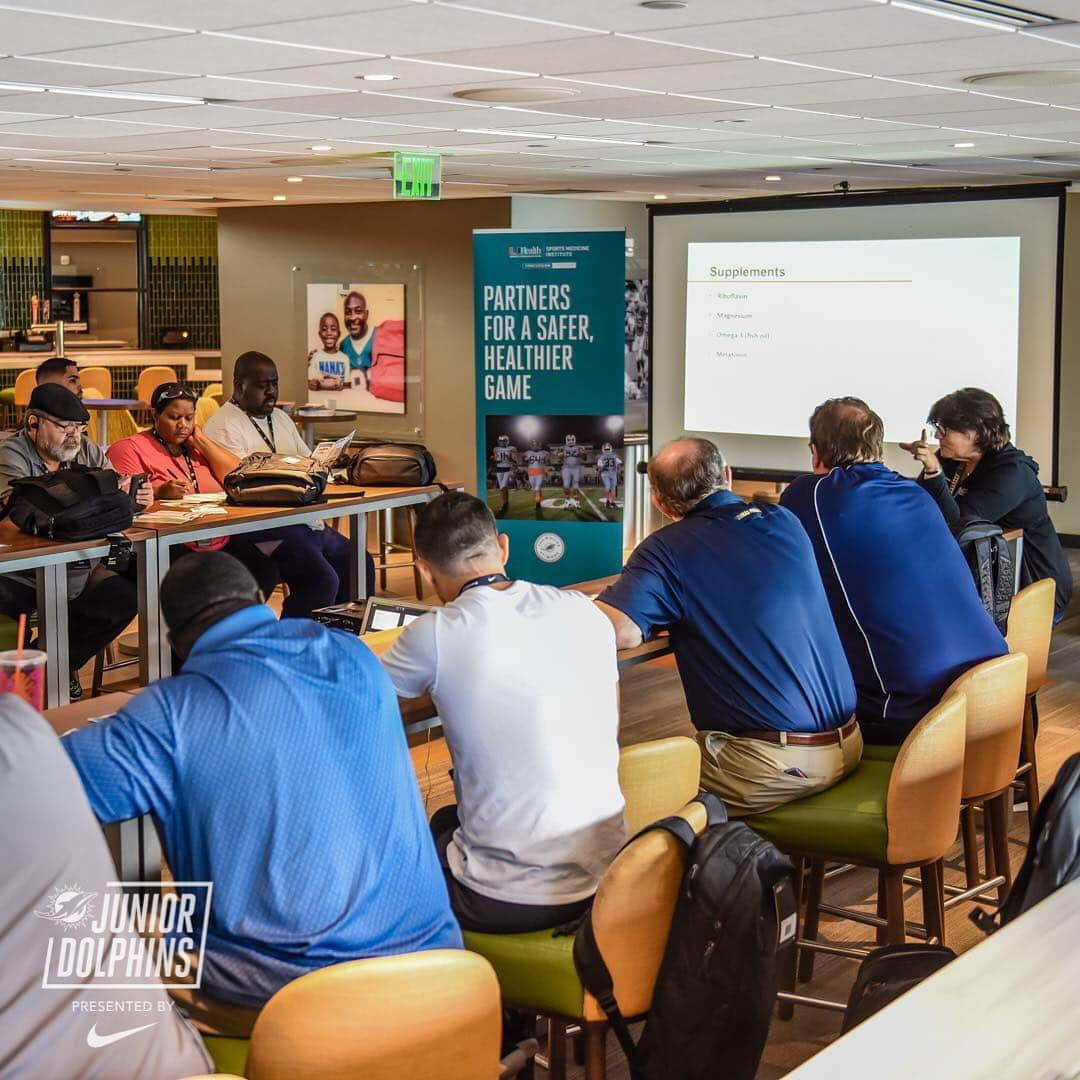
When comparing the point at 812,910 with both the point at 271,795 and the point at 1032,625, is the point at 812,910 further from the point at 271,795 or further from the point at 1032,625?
the point at 271,795

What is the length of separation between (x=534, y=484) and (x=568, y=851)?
4952mm

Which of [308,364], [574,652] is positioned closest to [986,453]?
[574,652]

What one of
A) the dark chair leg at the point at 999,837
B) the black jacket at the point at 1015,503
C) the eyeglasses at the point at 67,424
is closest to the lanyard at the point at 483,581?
the dark chair leg at the point at 999,837

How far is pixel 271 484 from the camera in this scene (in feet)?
19.6

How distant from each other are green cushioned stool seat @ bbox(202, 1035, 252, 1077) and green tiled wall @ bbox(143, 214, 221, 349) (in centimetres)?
1511

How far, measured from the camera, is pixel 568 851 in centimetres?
259

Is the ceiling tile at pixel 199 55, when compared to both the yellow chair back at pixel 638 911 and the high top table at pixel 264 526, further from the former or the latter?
the yellow chair back at pixel 638 911

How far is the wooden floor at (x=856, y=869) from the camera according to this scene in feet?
11.2

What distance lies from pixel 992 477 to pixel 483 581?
9.37 feet

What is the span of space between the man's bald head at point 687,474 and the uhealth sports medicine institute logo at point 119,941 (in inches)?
64.7

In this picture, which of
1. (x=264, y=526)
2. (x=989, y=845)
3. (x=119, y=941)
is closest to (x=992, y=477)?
(x=989, y=845)

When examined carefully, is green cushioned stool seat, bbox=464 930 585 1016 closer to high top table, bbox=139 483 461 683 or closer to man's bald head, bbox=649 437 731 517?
man's bald head, bbox=649 437 731 517

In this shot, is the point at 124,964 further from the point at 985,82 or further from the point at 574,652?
the point at 985,82

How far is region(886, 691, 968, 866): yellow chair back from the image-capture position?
3.08 meters
